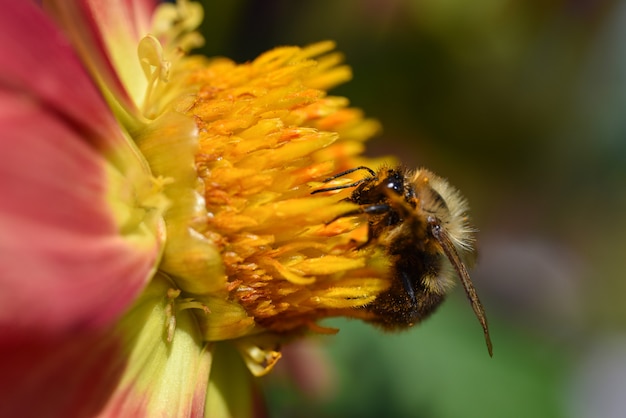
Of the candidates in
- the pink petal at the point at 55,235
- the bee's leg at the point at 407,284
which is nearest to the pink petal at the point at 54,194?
the pink petal at the point at 55,235

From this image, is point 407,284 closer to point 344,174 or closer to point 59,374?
point 344,174

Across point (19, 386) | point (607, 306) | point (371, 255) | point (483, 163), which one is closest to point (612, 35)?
point (483, 163)

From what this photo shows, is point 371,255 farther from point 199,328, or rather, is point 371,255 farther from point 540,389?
point 540,389

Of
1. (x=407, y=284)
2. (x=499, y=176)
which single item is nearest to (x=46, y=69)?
→ (x=407, y=284)

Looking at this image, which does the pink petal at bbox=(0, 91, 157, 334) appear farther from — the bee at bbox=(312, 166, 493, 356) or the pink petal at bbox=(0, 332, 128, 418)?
the bee at bbox=(312, 166, 493, 356)

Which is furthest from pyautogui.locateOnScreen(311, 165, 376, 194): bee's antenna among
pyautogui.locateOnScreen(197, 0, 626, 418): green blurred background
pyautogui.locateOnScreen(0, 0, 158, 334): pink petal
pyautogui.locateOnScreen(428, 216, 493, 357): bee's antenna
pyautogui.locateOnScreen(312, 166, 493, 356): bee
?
pyautogui.locateOnScreen(197, 0, 626, 418): green blurred background

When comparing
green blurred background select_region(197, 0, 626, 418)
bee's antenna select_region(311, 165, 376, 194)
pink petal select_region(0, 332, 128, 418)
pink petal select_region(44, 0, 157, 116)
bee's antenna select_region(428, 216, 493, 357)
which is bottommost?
green blurred background select_region(197, 0, 626, 418)

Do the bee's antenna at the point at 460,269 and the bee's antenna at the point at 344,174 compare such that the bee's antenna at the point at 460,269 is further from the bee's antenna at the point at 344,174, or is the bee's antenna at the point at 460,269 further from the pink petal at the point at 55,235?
the pink petal at the point at 55,235
